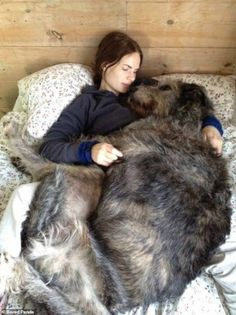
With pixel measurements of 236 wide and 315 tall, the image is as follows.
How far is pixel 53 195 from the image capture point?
3.57 feet

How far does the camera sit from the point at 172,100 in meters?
1.33

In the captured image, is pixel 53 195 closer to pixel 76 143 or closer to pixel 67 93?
pixel 76 143

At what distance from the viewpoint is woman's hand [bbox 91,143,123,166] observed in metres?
1.14

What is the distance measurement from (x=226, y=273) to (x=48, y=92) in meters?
1.02

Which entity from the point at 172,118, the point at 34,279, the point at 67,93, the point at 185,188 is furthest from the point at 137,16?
the point at 34,279

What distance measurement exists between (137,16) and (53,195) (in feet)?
3.08

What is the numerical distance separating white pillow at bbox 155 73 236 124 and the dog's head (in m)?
0.22

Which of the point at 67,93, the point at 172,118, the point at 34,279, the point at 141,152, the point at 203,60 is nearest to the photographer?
the point at 34,279

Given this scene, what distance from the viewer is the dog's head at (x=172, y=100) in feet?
4.28

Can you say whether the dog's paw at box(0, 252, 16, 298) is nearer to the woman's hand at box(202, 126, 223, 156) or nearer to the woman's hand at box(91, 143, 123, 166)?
the woman's hand at box(91, 143, 123, 166)

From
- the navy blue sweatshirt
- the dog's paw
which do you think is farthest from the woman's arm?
the dog's paw

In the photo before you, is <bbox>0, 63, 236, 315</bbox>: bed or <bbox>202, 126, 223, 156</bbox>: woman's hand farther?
<bbox>0, 63, 236, 315</bbox>: bed

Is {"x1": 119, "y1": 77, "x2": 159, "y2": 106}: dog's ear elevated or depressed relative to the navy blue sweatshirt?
elevated

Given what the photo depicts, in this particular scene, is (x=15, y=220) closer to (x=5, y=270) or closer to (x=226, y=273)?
(x=5, y=270)
